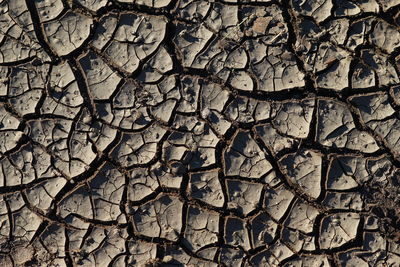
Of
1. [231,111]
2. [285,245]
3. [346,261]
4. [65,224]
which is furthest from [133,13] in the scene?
[346,261]

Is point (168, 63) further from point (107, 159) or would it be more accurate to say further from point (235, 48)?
point (107, 159)

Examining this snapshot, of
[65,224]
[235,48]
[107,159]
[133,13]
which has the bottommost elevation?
[65,224]

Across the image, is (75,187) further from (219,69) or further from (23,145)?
(219,69)

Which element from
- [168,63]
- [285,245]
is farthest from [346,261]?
[168,63]

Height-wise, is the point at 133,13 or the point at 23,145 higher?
the point at 133,13

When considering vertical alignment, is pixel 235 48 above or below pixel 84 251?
above

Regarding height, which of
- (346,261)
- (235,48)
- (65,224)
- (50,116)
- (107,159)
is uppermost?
(235,48)
